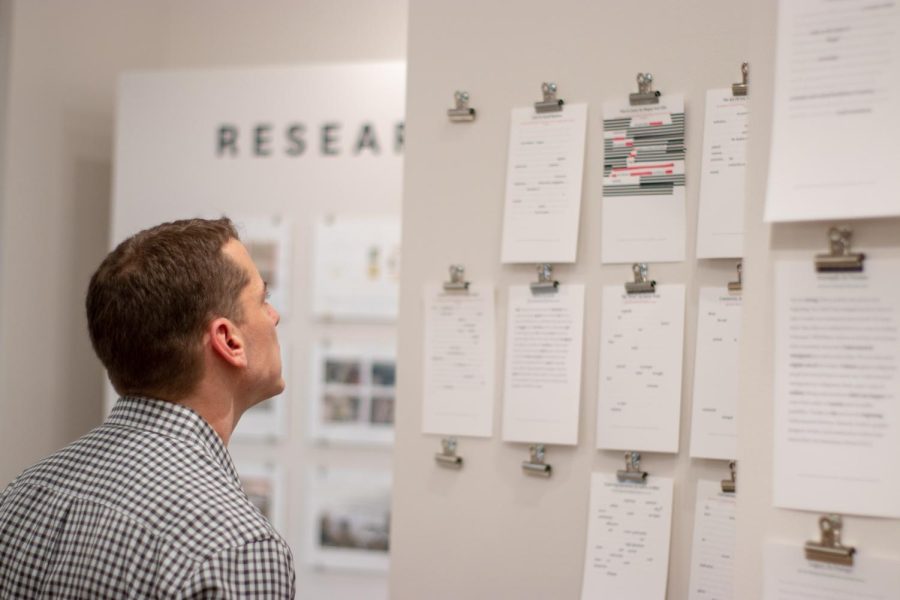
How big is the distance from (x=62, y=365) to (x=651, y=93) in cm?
301

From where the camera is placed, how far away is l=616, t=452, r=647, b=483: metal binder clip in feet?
6.56

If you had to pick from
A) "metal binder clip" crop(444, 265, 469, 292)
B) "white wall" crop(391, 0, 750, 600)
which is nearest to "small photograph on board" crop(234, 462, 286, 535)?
"white wall" crop(391, 0, 750, 600)

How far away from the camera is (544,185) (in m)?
2.14

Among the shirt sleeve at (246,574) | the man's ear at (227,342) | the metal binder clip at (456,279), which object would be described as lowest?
the shirt sleeve at (246,574)

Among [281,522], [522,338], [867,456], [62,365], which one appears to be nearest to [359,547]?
[281,522]

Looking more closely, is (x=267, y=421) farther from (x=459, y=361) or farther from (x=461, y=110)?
(x=461, y=110)

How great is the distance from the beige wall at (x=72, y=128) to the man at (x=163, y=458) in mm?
2466

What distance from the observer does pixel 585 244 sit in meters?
2.10

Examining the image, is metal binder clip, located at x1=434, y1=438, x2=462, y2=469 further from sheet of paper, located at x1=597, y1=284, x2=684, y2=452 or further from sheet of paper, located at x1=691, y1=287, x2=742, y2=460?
sheet of paper, located at x1=691, y1=287, x2=742, y2=460

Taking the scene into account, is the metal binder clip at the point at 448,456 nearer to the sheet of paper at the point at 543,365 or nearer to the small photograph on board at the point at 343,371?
the sheet of paper at the point at 543,365

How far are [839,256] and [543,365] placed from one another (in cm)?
85

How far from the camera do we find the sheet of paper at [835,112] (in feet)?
4.39

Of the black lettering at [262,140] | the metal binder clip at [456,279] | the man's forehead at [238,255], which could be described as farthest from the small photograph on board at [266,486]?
the man's forehead at [238,255]

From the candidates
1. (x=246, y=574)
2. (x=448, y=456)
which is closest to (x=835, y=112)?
(x=246, y=574)
